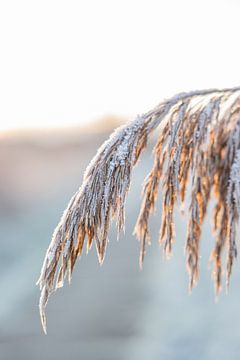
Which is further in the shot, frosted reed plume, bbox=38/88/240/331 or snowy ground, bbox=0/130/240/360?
snowy ground, bbox=0/130/240/360

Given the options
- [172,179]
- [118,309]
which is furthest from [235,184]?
[118,309]

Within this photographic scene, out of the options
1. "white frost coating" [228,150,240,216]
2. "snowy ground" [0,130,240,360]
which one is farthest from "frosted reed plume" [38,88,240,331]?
"snowy ground" [0,130,240,360]

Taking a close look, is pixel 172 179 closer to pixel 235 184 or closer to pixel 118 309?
pixel 235 184

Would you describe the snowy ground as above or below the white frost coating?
below

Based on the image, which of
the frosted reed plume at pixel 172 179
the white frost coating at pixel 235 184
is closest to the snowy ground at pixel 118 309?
the frosted reed plume at pixel 172 179

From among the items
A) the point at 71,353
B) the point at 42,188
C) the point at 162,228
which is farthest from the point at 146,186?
the point at 42,188

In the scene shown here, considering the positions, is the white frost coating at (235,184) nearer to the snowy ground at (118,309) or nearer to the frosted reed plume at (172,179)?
the frosted reed plume at (172,179)

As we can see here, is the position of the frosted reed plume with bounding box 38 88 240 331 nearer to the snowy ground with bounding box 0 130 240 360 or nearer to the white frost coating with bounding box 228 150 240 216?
the white frost coating with bounding box 228 150 240 216
